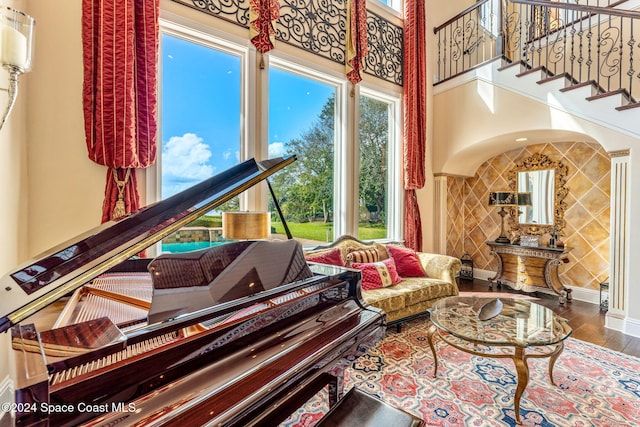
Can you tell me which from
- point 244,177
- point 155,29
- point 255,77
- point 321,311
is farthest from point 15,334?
point 255,77

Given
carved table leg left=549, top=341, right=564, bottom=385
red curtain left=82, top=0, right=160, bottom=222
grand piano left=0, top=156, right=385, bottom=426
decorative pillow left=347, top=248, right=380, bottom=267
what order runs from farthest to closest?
1. decorative pillow left=347, top=248, right=380, bottom=267
2. red curtain left=82, top=0, right=160, bottom=222
3. carved table leg left=549, top=341, right=564, bottom=385
4. grand piano left=0, top=156, right=385, bottom=426

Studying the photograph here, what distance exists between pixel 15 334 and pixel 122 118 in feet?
5.68

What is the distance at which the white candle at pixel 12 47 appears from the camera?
1.05m

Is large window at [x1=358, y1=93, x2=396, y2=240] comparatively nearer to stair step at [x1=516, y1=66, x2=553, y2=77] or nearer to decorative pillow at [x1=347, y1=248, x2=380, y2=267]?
decorative pillow at [x1=347, y1=248, x2=380, y2=267]

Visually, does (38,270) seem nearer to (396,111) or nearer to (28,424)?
(28,424)

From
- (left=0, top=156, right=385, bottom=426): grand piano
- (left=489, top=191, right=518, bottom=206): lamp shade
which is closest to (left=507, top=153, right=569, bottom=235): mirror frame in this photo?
(left=489, top=191, right=518, bottom=206): lamp shade

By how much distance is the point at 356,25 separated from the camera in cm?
369

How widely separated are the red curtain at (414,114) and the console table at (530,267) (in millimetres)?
1248

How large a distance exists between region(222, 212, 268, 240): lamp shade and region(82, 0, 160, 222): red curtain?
71cm

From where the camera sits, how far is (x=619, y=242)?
2936 millimetres

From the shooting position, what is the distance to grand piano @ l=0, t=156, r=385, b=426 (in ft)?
2.44

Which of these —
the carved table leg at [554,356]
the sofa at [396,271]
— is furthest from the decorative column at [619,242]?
the carved table leg at [554,356]

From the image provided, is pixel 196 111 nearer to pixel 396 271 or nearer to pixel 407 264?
pixel 396 271

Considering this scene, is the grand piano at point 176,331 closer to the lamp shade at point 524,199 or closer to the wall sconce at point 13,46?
the wall sconce at point 13,46
